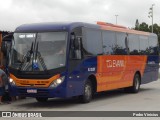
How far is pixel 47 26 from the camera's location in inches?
613

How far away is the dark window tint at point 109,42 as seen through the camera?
59.6ft

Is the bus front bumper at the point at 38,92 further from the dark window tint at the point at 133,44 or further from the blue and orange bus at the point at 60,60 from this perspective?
the dark window tint at the point at 133,44

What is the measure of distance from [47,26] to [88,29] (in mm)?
1820


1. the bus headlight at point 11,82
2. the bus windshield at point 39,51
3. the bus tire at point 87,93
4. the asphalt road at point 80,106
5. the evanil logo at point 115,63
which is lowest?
Answer: the asphalt road at point 80,106

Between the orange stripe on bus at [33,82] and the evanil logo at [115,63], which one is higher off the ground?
the evanil logo at [115,63]

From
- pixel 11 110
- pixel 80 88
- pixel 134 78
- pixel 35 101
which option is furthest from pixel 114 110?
pixel 134 78

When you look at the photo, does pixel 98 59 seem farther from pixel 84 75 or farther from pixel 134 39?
pixel 134 39

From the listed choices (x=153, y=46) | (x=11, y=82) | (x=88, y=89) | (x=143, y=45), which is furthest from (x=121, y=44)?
(x=11, y=82)

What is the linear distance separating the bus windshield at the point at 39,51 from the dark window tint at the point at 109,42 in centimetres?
325

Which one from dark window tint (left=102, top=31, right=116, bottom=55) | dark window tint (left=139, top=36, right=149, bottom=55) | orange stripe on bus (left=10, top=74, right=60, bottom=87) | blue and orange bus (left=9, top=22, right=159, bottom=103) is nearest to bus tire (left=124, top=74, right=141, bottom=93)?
dark window tint (left=139, top=36, right=149, bottom=55)

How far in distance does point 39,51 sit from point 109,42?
4326 millimetres

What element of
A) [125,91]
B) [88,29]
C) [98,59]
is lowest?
[125,91]

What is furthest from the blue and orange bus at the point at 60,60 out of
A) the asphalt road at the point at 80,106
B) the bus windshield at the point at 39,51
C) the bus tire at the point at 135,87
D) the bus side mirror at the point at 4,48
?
the bus tire at the point at 135,87

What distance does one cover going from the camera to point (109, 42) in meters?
18.7
